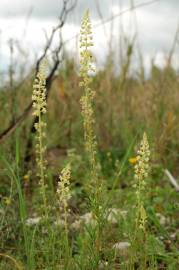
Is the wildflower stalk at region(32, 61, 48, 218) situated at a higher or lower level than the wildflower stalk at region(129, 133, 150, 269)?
higher

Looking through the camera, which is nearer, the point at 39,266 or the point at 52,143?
the point at 39,266

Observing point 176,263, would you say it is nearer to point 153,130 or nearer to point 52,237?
point 52,237

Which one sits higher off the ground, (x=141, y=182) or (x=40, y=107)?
(x=40, y=107)

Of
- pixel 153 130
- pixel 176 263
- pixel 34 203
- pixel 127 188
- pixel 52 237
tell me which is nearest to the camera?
pixel 52 237

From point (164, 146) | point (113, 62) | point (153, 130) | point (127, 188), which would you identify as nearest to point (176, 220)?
point (127, 188)

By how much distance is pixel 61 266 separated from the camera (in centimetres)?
221

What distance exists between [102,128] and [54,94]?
161 cm

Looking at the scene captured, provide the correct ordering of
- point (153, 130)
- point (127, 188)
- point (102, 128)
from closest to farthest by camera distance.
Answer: point (127, 188) < point (153, 130) < point (102, 128)

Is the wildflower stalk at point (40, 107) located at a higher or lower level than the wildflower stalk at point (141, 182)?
higher

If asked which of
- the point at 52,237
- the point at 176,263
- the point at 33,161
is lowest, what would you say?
the point at 176,263

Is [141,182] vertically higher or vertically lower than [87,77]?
lower

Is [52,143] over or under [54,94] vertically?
under

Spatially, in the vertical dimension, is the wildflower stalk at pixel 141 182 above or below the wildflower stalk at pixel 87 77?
below

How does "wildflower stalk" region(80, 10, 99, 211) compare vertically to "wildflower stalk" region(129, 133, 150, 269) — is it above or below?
above
